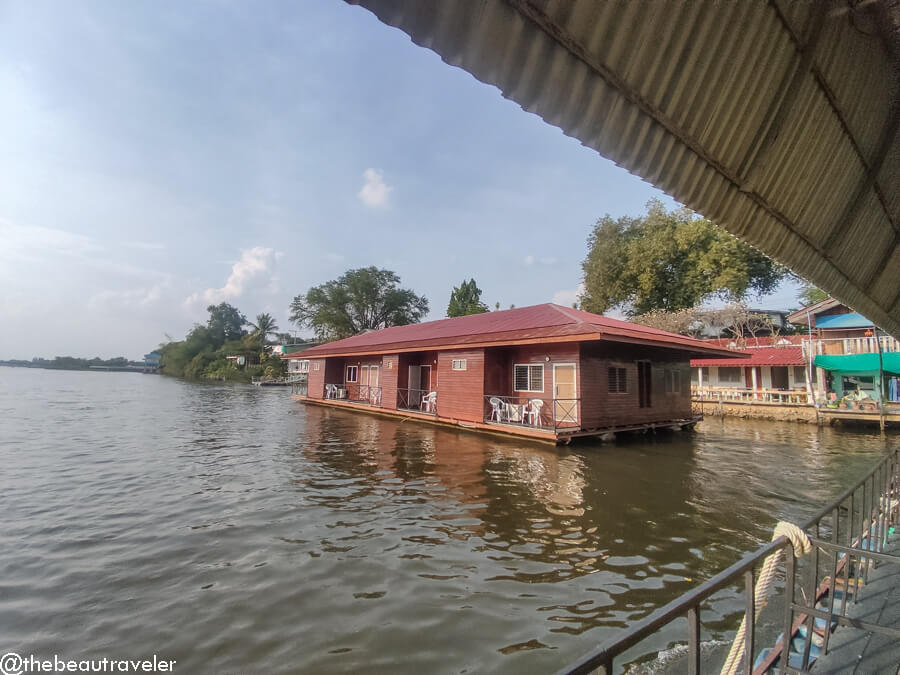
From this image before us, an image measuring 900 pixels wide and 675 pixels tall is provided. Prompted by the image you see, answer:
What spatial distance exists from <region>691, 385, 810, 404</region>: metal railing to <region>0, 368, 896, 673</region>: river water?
950 cm

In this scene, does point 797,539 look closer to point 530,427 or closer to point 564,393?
point 530,427

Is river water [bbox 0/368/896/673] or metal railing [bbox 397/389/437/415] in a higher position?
metal railing [bbox 397/389/437/415]

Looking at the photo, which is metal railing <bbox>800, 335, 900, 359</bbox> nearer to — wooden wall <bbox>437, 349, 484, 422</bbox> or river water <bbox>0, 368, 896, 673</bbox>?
river water <bbox>0, 368, 896, 673</bbox>

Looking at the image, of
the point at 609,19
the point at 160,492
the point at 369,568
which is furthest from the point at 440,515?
the point at 609,19

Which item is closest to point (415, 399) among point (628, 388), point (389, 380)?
point (389, 380)

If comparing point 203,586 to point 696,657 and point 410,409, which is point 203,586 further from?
point 410,409

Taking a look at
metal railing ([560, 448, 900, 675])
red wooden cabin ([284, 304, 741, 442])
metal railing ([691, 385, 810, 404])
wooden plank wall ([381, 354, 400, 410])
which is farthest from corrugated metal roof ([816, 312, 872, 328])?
metal railing ([560, 448, 900, 675])

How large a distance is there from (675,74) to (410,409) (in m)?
17.2

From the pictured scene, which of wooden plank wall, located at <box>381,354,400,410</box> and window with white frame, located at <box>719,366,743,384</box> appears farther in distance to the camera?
window with white frame, located at <box>719,366,743,384</box>

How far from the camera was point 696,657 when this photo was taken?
4.66 ft

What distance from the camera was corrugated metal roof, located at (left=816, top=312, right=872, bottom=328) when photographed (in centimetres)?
2040

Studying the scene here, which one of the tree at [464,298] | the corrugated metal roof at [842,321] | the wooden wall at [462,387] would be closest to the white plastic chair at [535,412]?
the wooden wall at [462,387]

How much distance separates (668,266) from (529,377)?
23.6 m

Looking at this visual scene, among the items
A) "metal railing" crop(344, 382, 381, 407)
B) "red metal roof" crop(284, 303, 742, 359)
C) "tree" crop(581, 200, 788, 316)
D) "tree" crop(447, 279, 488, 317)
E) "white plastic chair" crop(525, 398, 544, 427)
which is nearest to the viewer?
"red metal roof" crop(284, 303, 742, 359)
